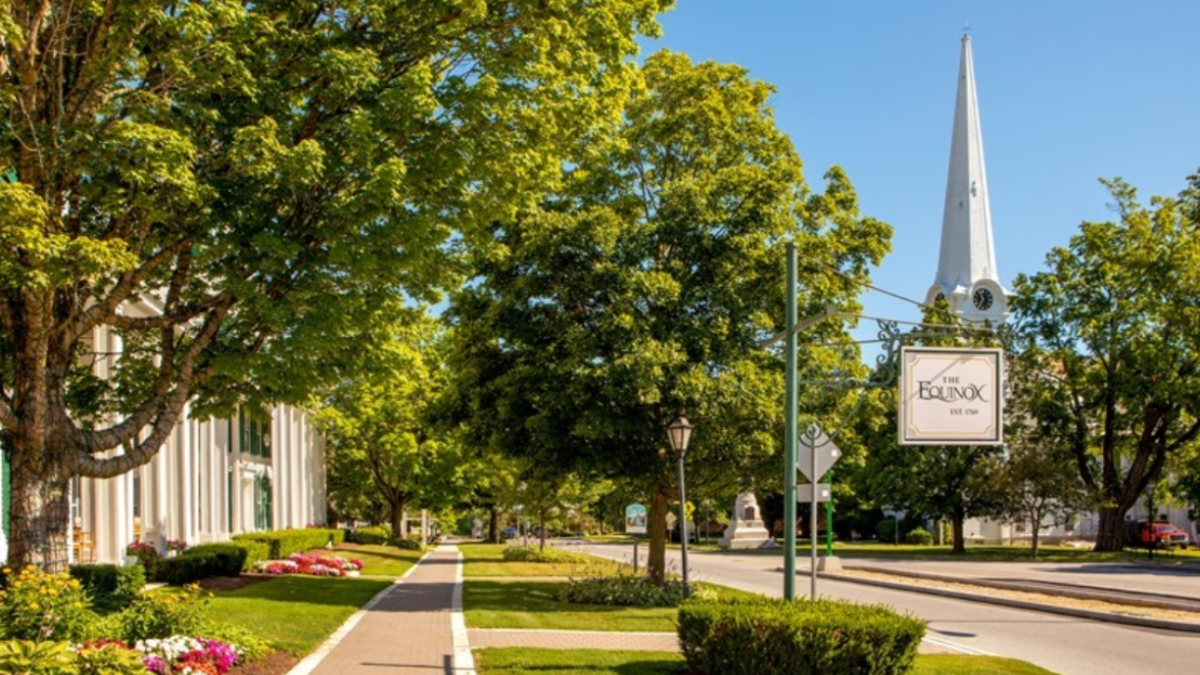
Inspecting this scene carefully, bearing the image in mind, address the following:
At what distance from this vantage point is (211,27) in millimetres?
11539

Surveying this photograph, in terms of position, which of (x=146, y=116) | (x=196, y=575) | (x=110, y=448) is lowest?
(x=196, y=575)

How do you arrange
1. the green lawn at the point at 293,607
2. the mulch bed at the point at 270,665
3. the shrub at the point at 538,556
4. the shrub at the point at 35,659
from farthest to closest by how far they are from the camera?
the shrub at the point at 538,556, the green lawn at the point at 293,607, the mulch bed at the point at 270,665, the shrub at the point at 35,659

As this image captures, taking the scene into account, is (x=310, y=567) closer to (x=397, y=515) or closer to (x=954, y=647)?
(x=954, y=647)

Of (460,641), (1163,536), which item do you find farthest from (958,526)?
(460,641)

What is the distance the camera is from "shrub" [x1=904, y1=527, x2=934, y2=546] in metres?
70.2

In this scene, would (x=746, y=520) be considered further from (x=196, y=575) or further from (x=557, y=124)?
(x=557, y=124)

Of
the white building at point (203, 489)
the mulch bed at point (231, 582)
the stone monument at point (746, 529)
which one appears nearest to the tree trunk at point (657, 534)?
the mulch bed at point (231, 582)

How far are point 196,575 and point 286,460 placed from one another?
73.5 feet

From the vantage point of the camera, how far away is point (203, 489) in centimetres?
3219

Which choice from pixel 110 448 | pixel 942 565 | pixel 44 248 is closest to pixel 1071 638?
pixel 110 448

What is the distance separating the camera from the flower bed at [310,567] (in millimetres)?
28438

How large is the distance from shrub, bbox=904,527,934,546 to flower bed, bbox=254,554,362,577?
4606 cm

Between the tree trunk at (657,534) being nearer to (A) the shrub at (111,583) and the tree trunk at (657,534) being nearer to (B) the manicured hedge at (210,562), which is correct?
Answer: (B) the manicured hedge at (210,562)

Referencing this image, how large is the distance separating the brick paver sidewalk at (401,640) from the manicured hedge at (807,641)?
3.36m
